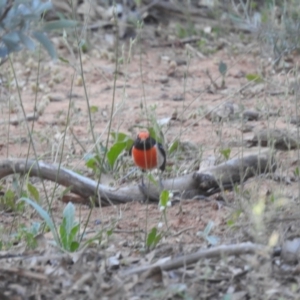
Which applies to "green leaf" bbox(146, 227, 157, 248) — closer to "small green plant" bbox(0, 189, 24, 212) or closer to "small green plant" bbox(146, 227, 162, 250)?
"small green plant" bbox(146, 227, 162, 250)

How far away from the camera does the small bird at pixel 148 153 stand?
483 cm

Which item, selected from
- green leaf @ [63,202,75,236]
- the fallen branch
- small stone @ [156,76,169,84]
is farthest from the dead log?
small stone @ [156,76,169,84]

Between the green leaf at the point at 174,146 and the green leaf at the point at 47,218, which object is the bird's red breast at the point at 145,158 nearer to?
the green leaf at the point at 174,146

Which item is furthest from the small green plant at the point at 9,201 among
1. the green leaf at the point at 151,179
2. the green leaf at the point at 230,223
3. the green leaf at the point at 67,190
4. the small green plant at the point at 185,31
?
the small green plant at the point at 185,31

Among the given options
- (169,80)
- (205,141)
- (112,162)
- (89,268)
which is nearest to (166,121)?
(205,141)

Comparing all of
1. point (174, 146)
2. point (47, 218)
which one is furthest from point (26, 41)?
point (174, 146)

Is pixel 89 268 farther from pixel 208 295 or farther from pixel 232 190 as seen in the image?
pixel 232 190

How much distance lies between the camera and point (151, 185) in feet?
15.1

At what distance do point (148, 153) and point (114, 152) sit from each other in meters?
0.37

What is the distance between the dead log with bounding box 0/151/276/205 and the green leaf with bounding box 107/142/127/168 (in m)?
0.45

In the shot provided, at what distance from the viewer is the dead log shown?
4.55 m

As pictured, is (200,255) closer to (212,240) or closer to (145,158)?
(212,240)

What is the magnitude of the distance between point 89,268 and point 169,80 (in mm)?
5005

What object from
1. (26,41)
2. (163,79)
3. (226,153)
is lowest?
(163,79)
